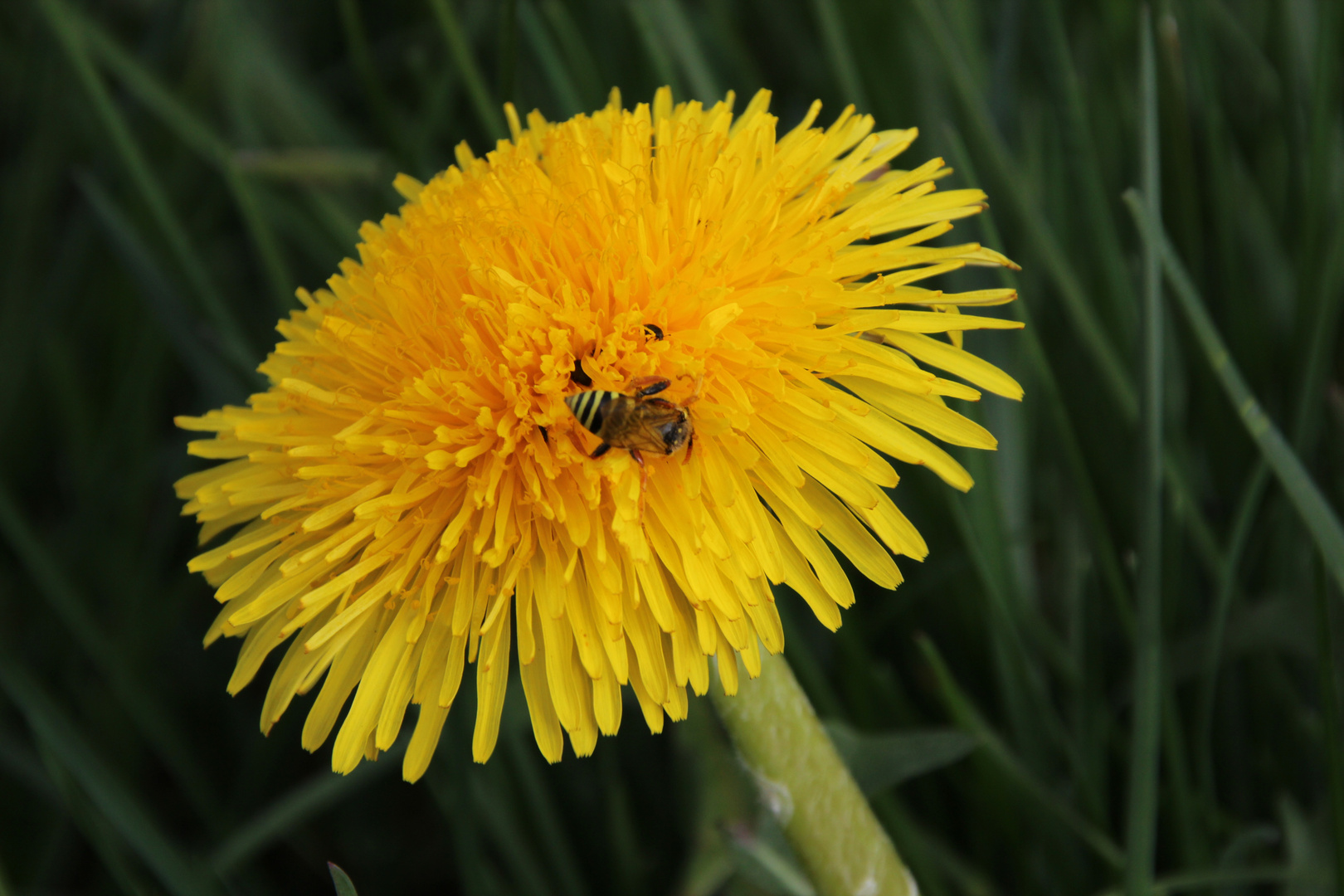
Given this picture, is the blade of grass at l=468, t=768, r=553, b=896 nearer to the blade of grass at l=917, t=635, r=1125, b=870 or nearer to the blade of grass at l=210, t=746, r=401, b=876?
the blade of grass at l=210, t=746, r=401, b=876

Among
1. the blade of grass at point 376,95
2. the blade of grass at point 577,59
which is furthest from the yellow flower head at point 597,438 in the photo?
the blade of grass at point 376,95

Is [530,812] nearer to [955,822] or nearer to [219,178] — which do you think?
[955,822]

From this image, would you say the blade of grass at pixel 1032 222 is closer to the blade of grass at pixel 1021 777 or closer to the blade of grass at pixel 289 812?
the blade of grass at pixel 1021 777

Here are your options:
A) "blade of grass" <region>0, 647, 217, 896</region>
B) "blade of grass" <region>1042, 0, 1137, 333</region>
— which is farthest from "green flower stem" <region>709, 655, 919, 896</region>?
"blade of grass" <region>1042, 0, 1137, 333</region>

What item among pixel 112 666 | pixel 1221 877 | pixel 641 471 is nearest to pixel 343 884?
pixel 641 471

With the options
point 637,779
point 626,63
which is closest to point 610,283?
point 637,779

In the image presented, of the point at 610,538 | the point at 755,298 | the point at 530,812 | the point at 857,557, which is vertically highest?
the point at 755,298
